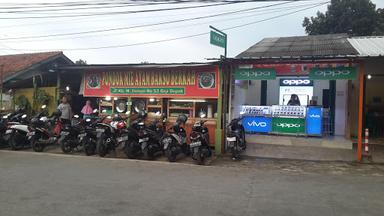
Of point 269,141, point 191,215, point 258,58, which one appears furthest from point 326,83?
point 191,215

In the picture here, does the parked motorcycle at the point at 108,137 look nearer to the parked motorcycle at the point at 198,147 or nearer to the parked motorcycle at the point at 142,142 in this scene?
the parked motorcycle at the point at 142,142

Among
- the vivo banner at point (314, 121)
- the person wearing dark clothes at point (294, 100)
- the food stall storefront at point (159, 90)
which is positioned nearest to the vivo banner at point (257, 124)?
the vivo banner at point (314, 121)

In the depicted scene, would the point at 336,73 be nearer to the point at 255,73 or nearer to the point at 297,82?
the point at 255,73

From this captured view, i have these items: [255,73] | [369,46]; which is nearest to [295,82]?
[369,46]

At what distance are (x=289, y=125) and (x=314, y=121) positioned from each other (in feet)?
2.78

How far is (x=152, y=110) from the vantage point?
45.4 feet

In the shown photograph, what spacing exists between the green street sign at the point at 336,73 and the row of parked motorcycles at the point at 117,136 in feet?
8.94

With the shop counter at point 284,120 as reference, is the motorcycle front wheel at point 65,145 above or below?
below

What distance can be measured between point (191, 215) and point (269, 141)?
743 centimetres

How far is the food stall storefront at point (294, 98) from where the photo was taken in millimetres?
11271

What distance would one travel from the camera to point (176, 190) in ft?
23.7

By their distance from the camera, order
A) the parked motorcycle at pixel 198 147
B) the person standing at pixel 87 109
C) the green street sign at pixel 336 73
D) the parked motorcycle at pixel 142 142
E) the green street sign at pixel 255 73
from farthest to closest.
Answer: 1. the person standing at pixel 87 109
2. the green street sign at pixel 255 73
3. the parked motorcycle at pixel 142 142
4. the green street sign at pixel 336 73
5. the parked motorcycle at pixel 198 147

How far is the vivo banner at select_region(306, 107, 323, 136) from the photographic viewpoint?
13164mm

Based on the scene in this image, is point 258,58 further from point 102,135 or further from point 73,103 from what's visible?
point 73,103
